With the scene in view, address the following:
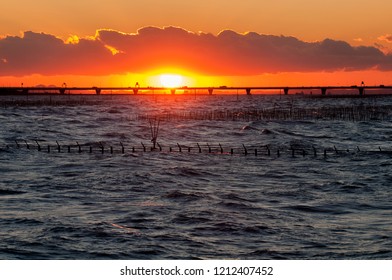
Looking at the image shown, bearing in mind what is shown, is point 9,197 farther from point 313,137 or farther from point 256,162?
point 313,137

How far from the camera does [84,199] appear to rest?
4466 cm

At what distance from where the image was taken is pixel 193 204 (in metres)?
42.7

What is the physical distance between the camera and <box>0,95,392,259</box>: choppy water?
31.1 metres

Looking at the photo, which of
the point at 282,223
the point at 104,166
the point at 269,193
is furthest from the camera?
the point at 104,166

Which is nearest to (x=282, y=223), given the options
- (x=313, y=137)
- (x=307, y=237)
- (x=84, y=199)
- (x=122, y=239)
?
(x=307, y=237)

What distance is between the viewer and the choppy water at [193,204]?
102 feet

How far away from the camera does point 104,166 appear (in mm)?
64438

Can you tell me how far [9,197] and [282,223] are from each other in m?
21.6
